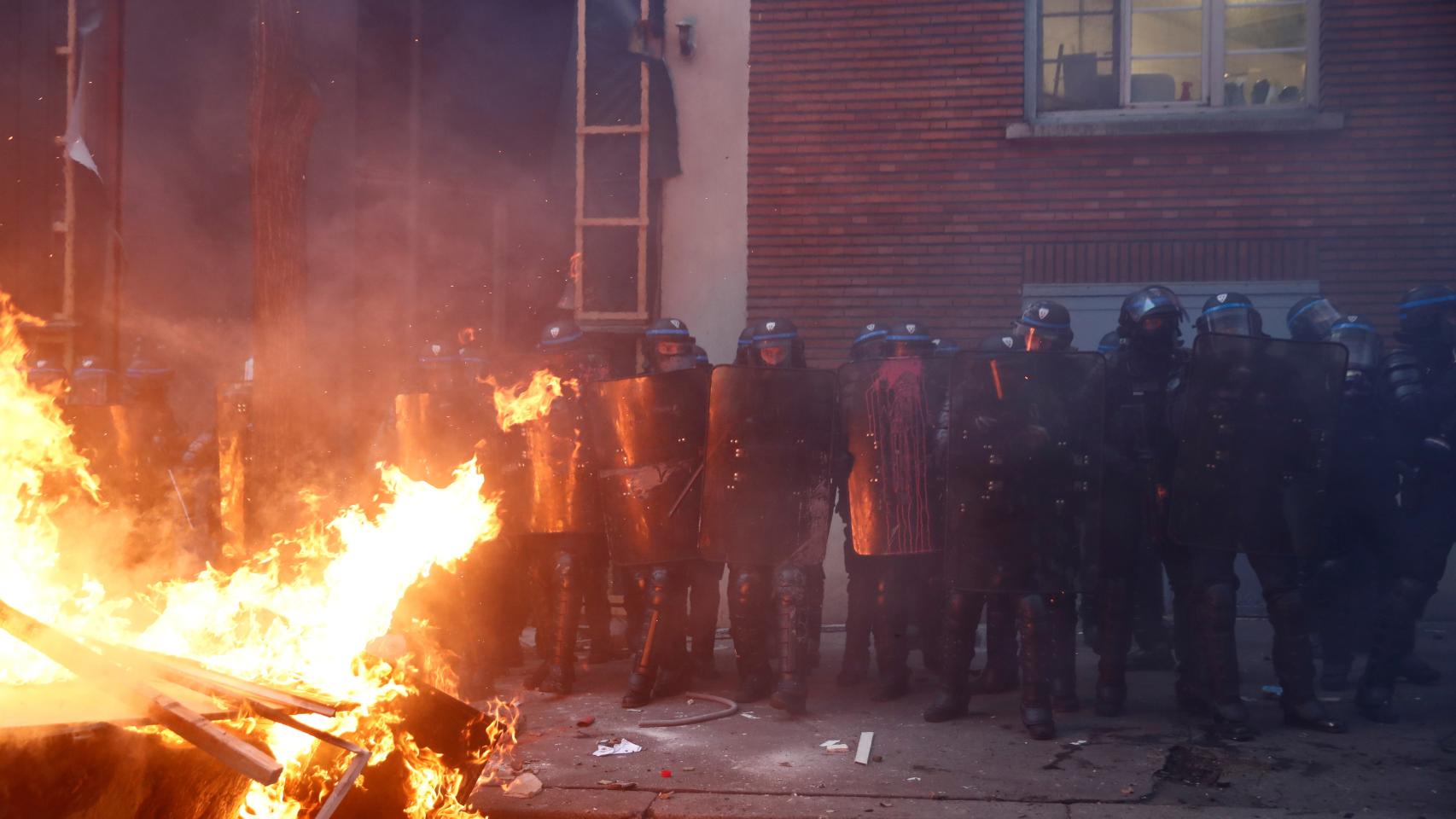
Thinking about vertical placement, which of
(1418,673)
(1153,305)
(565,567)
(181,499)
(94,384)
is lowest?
(1418,673)

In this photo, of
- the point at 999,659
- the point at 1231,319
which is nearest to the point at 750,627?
the point at 999,659

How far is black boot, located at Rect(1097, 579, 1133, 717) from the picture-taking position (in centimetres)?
602

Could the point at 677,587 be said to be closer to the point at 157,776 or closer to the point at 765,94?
Answer: the point at 157,776

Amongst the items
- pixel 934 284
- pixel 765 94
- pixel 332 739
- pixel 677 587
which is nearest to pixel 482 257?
pixel 765 94

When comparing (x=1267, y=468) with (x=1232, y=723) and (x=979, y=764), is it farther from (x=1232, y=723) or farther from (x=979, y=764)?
(x=979, y=764)

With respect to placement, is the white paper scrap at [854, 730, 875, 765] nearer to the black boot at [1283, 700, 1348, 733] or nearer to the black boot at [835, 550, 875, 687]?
the black boot at [835, 550, 875, 687]

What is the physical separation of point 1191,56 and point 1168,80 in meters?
0.25

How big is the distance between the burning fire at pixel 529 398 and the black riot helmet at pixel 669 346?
675 millimetres

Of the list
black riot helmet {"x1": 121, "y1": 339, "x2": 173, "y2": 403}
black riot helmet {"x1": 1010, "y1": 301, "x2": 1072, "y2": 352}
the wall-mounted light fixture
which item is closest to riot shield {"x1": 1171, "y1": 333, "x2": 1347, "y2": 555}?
Answer: black riot helmet {"x1": 1010, "y1": 301, "x2": 1072, "y2": 352}

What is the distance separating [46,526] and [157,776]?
2917mm

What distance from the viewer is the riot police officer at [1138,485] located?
6.04 metres

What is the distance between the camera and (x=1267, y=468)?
225 inches

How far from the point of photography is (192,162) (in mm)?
11258

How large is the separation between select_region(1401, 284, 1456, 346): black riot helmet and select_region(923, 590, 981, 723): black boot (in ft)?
9.70
